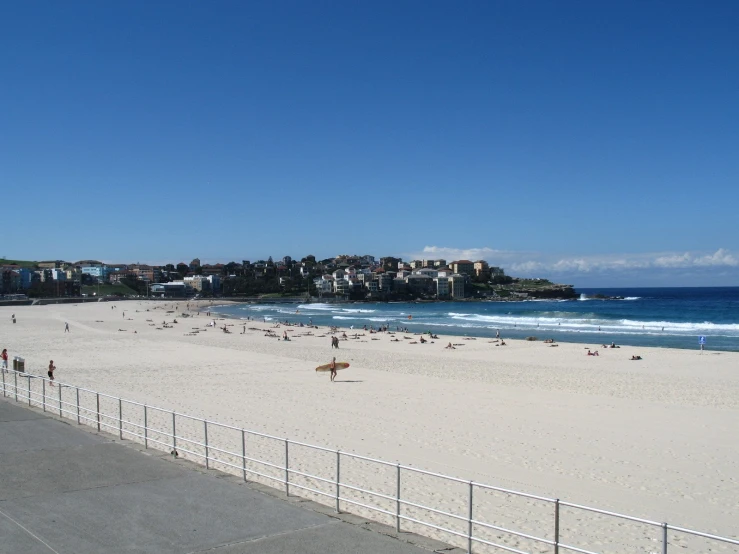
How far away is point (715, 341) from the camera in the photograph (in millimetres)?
43688

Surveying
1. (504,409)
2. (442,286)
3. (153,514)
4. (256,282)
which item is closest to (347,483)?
(153,514)

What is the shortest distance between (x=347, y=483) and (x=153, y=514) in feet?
12.9

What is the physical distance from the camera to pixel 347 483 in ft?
33.1

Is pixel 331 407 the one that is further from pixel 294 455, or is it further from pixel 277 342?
pixel 277 342

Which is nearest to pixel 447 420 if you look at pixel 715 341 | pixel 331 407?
pixel 331 407

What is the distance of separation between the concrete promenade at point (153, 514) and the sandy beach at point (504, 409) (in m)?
2.64

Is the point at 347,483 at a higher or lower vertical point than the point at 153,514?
lower

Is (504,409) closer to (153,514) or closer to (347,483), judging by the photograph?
(347,483)

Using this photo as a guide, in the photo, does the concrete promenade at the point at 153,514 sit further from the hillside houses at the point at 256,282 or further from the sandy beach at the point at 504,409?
the hillside houses at the point at 256,282

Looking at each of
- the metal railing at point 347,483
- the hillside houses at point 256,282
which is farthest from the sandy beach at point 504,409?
the hillside houses at point 256,282

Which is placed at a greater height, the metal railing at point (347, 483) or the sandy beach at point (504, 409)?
the metal railing at point (347, 483)

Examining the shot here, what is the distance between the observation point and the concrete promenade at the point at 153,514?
19.4 ft

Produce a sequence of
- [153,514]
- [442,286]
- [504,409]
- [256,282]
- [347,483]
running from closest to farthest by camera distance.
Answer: [153,514], [347,483], [504,409], [442,286], [256,282]

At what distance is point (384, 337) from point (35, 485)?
133ft
